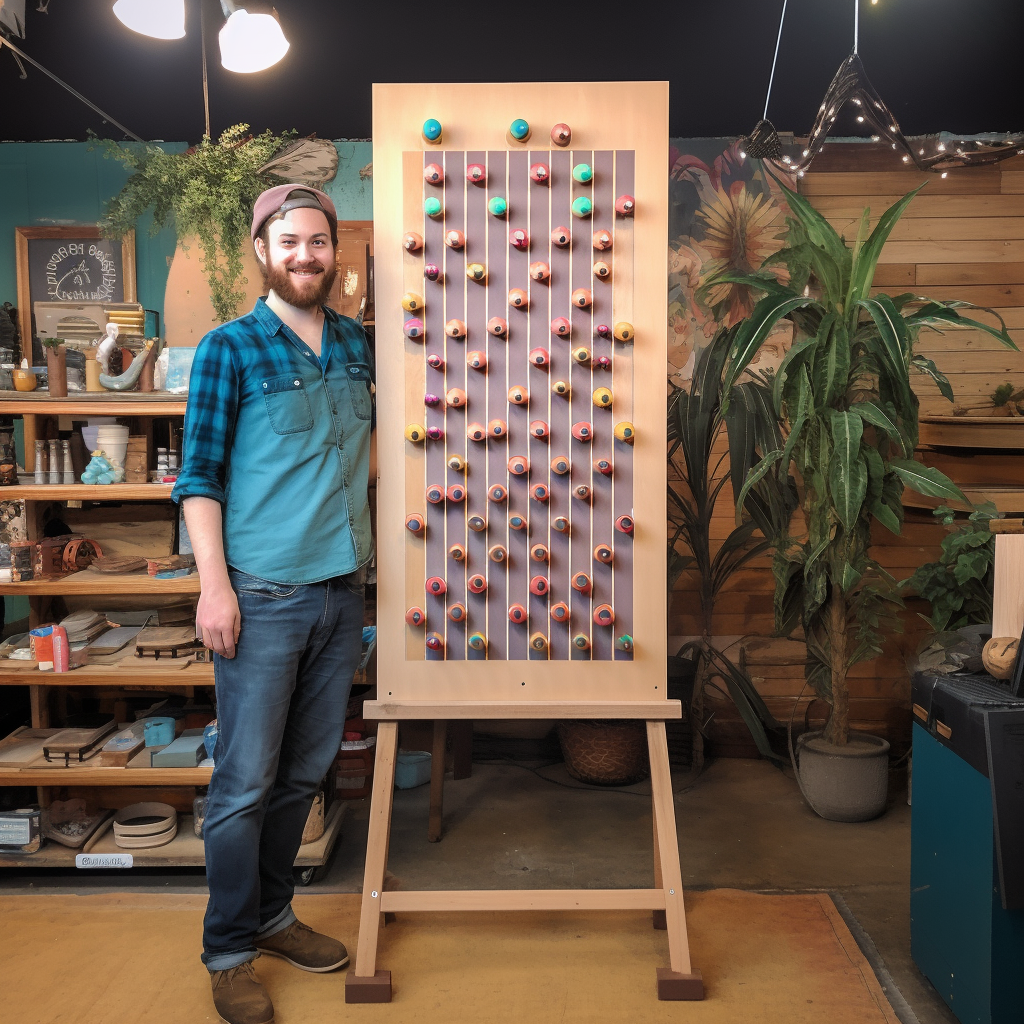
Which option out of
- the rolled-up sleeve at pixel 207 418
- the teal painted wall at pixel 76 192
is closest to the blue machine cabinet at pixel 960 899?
the rolled-up sleeve at pixel 207 418

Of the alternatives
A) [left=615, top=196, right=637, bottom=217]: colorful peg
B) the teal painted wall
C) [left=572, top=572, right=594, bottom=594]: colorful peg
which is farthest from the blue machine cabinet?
the teal painted wall

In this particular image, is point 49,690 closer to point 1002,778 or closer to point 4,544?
point 4,544

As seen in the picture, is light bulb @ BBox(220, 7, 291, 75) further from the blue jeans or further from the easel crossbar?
the easel crossbar

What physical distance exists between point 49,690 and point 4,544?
628mm

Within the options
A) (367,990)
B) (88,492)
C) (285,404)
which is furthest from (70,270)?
(367,990)

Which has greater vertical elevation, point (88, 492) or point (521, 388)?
point (521, 388)

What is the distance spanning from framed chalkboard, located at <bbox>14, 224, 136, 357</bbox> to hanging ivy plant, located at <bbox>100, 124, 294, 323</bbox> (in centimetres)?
93

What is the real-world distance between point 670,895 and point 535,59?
8.84ft

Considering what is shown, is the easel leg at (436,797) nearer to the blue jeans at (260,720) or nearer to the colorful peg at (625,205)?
the blue jeans at (260,720)

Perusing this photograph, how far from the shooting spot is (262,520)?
192 cm

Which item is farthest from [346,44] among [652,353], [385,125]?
[652,353]

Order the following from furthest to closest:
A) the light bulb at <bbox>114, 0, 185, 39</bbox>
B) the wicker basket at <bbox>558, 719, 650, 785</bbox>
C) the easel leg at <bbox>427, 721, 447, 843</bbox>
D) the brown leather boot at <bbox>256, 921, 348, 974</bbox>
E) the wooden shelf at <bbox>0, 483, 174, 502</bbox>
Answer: the wicker basket at <bbox>558, 719, 650, 785</bbox> < the easel leg at <bbox>427, 721, 447, 843</bbox> < the light bulb at <bbox>114, 0, 185, 39</bbox> < the wooden shelf at <bbox>0, 483, 174, 502</bbox> < the brown leather boot at <bbox>256, 921, 348, 974</bbox>

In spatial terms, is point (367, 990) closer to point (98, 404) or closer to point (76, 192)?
point (98, 404)

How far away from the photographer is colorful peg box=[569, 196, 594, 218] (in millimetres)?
1943
